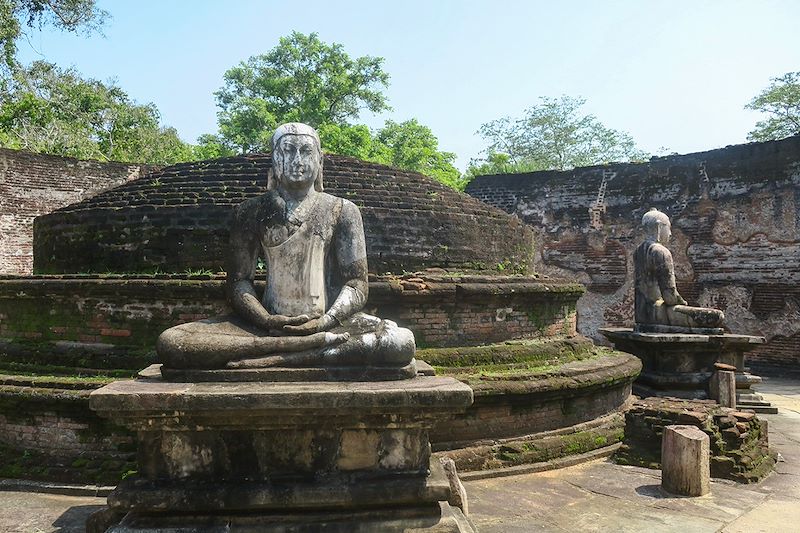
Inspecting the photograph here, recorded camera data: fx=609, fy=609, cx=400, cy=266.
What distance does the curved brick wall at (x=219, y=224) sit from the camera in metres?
6.37

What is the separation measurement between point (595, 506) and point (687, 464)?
0.86 meters

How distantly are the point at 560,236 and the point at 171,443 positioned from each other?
1403cm

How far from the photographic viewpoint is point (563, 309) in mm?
7379

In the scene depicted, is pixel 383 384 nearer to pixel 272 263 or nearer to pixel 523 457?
pixel 272 263

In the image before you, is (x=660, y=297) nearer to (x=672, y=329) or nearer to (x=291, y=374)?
(x=672, y=329)

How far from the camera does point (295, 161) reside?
133 inches

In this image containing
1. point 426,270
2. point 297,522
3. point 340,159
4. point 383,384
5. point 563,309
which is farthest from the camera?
point 340,159

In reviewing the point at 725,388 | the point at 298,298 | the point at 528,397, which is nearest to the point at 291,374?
the point at 298,298

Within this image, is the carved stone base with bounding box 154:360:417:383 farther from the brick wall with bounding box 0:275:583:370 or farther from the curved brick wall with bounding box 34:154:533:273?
the curved brick wall with bounding box 34:154:533:273

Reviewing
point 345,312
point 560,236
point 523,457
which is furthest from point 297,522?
point 560,236

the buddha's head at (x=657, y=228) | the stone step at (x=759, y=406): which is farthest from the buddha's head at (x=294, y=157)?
the stone step at (x=759, y=406)

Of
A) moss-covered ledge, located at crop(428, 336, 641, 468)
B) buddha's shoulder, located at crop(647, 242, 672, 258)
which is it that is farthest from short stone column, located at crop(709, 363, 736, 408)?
buddha's shoulder, located at crop(647, 242, 672, 258)

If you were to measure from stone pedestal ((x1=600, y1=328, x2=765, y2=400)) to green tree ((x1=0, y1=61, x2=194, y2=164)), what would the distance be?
19.2 metres

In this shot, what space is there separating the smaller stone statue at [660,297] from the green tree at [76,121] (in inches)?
738
